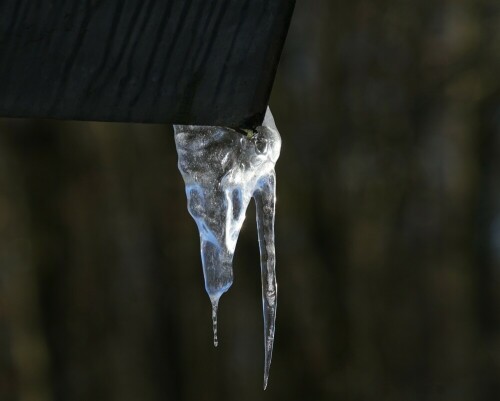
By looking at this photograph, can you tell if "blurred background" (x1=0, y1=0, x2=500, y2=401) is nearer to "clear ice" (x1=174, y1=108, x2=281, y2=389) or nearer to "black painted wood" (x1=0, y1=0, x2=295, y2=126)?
"clear ice" (x1=174, y1=108, x2=281, y2=389)

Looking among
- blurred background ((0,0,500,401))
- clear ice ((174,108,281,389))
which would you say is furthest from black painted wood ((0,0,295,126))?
blurred background ((0,0,500,401))

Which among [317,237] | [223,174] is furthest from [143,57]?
[317,237]

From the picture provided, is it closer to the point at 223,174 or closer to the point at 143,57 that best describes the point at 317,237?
the point at 223,174

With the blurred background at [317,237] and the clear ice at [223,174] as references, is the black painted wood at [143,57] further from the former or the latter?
the blurred background at [317,237]

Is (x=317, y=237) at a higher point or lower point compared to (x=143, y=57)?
lower

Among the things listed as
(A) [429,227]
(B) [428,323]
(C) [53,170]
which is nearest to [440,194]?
(A) [429,227]

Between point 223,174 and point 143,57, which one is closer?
point 143,57

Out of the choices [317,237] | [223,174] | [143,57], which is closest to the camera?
[143,57]
